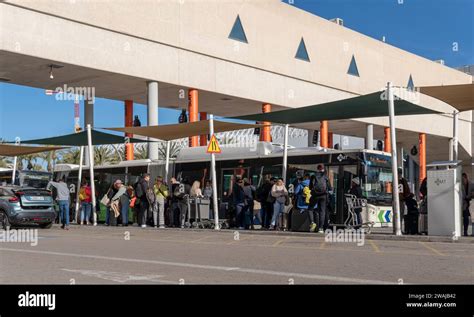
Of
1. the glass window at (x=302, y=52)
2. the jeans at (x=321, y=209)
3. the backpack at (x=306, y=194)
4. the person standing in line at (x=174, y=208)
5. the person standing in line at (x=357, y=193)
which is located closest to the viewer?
the jeans at (x=321, y=209)

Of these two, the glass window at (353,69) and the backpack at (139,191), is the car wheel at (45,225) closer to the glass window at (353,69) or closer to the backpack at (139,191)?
the backpack at (139,191)

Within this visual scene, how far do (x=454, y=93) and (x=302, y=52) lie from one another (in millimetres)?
21897

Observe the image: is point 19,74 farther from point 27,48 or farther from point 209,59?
point 209,59

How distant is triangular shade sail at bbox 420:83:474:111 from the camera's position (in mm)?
17402

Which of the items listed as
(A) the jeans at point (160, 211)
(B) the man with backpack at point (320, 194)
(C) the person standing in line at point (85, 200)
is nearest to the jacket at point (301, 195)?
(B) the man with backpack at point (320, 194)

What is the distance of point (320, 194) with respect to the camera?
18922 mm

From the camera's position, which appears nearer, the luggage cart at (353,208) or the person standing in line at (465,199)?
the person standing in line at (465,199)

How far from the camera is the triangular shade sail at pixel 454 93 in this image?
57.1 ft

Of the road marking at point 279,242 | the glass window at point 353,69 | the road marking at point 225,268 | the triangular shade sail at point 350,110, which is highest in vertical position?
the glass window at point 353,69

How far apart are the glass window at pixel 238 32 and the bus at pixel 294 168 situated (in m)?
9.64

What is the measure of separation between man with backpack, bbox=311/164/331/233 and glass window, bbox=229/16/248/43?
17607 mm

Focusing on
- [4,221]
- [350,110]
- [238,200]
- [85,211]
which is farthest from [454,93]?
[85,211]

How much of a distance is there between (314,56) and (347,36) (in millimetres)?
4027

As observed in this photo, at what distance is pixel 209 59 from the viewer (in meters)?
33.8
